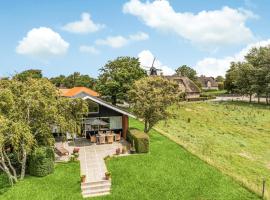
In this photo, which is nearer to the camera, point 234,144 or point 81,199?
point 81,199

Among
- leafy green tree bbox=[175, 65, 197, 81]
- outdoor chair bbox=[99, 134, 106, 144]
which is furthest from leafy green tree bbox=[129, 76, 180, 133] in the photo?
leafy green tree bbox=[175, 65, 197, 81]

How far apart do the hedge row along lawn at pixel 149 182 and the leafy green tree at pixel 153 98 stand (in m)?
6.51

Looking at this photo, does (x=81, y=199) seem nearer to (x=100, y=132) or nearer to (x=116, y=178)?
(x=116, y=178)

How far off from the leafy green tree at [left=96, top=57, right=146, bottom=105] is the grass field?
11.3 m

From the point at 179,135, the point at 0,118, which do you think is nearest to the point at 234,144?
the point at 179,135

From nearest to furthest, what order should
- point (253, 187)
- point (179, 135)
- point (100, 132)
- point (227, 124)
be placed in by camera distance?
point (253, 187) → point (100, 132) → point (179, 135) → point (227, 124)

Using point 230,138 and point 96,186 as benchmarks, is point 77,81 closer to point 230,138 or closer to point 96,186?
point 230,138

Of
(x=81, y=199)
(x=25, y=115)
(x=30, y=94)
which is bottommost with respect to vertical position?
(x=81, y=199)

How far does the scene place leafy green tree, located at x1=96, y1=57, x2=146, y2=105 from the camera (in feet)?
172

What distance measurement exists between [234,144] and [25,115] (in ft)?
76.8

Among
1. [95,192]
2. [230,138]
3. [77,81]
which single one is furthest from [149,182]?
[77,81]

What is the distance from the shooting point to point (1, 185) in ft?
65.5

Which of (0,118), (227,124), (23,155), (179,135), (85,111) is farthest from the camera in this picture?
(227,124)

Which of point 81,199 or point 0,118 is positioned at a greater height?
point 0,118
